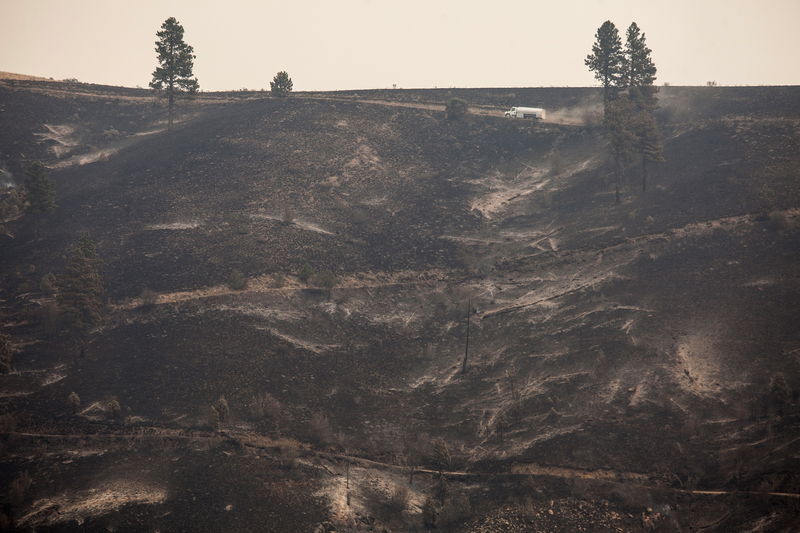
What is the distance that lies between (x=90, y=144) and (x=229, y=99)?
22083mm

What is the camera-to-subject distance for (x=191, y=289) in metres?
51.6

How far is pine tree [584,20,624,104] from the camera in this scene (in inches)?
2899

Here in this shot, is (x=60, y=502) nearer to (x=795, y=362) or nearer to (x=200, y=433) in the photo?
(x=200, y=433)

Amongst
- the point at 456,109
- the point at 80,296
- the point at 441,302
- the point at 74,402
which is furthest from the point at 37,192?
the point at 456,109

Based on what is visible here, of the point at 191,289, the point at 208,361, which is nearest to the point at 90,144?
the point at 191,289

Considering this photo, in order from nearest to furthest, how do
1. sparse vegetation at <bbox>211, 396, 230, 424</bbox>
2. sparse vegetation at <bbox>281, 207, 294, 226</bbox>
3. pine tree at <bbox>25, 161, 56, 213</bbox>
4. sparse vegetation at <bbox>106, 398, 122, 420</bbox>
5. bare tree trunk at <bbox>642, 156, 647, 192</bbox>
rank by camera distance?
1. sparse vegetation at <bbox>106, 398, 122, 420</bbox>
2. sparse vegetation at <bbox>211, 396, 230, 424</bbox>
3. pine tree at <bbox>25, 161, 56, 213</bbox>
4. sparse vegetation at <bbox>281, 207, 294, 226</bbox>
5. bare tree trunk at <bbox>642, 156, 647, 192</bbox>

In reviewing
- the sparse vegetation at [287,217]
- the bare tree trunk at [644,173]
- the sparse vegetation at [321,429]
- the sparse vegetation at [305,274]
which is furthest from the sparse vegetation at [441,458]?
the bare tree trunk at [644,173]

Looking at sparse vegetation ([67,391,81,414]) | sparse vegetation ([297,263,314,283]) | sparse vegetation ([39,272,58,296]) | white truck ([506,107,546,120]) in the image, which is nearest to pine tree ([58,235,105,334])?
sparse vegetation ([39,272,58,296])

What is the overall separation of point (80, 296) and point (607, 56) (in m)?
66.5

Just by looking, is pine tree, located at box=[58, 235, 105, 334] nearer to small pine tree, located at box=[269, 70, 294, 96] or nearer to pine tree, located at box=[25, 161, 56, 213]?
pine tree, located at box=[25, 161, 56, 213]

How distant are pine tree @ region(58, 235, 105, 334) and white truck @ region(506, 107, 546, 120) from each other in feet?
192

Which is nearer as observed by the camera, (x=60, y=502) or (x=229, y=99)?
(x=60, y=502)

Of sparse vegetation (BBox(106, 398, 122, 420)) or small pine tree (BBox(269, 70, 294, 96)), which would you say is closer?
sparse vegetation (BBox(106, 398, 122, 420))

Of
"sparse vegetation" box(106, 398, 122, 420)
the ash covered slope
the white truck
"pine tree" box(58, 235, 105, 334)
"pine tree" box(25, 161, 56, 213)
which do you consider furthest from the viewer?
the white truck
